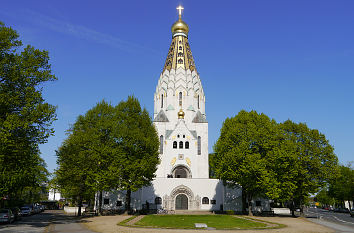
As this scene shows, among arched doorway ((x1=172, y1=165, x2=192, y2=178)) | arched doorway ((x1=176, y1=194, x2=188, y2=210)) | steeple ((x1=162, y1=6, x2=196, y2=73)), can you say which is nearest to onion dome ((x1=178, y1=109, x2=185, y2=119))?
arched doorway ((x1=172, y1=165, x2=192, y2=178))

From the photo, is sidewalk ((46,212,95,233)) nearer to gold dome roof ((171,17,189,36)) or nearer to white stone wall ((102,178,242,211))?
white stone wall ((102,178,242,211))

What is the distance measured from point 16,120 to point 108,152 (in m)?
12.8

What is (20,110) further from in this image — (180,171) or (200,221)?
(180,171)

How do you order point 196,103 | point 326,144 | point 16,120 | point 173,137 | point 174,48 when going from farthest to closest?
point 174,48 → point 196,103 → point 173,137 → point 326,144 → point 16,120

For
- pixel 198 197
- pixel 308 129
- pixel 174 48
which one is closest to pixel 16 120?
pixel 198 197

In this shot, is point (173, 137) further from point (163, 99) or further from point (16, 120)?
point (16, 120)

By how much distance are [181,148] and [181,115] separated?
6887 millimetres

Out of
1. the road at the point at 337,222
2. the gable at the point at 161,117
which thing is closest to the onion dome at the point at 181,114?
the gable at the point at 161,117

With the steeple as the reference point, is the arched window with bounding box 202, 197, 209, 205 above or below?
below

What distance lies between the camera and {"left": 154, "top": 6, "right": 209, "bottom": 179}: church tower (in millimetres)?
52906

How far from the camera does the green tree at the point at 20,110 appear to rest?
21609mm

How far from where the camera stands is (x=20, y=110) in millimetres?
23172

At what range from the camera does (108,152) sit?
3316cm

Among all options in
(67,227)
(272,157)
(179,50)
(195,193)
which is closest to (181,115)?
(195,193)
